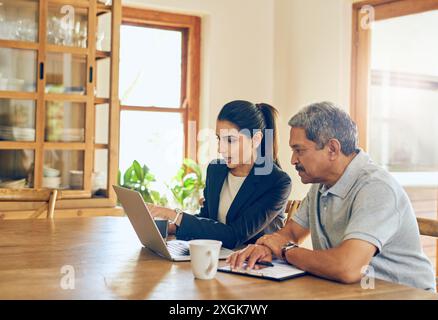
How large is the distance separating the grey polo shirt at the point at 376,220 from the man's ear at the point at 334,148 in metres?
0.05

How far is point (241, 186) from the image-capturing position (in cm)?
219

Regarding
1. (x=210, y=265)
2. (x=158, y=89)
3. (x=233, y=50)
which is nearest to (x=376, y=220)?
A: (x=210, y=265)

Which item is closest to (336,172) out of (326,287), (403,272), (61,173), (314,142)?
(314,142)

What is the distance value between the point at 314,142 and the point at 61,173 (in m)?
2.18

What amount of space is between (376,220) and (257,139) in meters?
0.84

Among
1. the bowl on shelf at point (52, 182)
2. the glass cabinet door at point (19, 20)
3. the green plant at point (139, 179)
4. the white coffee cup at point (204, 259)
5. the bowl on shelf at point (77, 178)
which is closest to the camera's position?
the white coffee cup at point (204, 259)

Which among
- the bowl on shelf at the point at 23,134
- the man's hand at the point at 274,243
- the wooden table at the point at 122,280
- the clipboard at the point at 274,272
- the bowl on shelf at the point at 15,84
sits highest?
the bowl on shelf at the point at 15,84

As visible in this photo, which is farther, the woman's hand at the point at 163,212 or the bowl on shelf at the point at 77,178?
the bowl on shelf at the point at 77,178

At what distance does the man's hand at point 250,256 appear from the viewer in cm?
155

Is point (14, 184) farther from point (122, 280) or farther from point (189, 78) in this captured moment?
point (122, 280)

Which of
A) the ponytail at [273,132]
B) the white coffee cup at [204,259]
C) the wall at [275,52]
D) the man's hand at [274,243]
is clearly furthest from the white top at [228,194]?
the wall at [275,52]

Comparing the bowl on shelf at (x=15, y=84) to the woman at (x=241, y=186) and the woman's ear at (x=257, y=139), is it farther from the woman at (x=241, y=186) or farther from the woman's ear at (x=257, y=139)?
the woman's ear at (x=257, y=139)

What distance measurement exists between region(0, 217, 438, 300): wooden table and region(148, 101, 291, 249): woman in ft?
0.84
